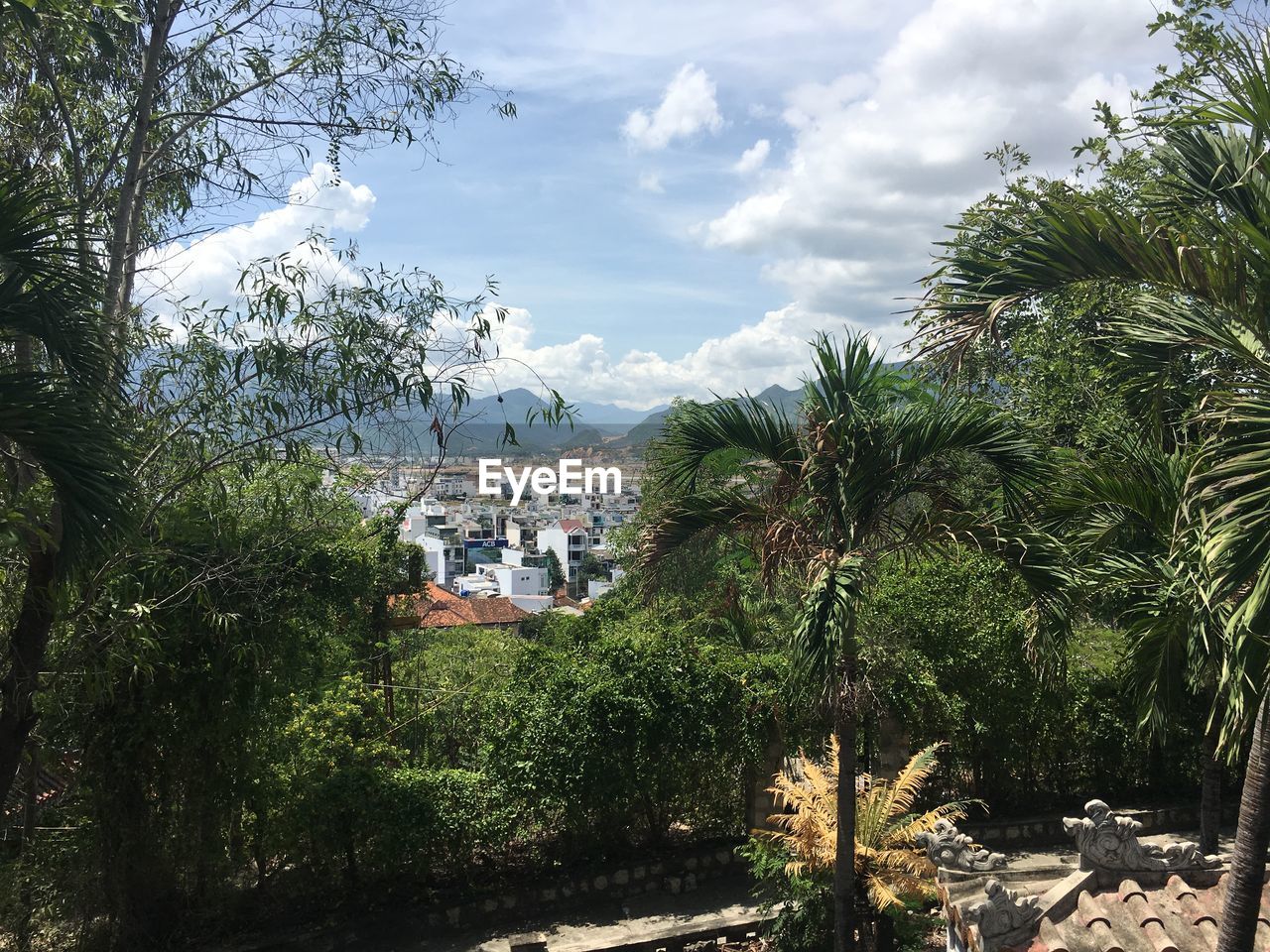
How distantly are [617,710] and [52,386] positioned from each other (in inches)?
199

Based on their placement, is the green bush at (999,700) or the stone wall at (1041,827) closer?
the green bush at (999,700)

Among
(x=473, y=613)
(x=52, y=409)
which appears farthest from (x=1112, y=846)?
(x=473, y=613)

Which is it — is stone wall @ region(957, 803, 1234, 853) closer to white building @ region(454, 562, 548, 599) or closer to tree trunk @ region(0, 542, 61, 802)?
tree trunk @ region(0, 542, 61, 802)

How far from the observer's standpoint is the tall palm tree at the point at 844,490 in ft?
15.9

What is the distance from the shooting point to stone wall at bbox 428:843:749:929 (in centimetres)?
746

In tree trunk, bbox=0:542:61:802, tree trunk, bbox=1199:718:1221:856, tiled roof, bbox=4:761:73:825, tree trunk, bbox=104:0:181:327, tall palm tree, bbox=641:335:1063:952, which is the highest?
tree trunk, bbox=104:0:181:327

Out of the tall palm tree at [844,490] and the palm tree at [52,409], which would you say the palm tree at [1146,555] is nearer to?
the tall palm tree at [844,490]

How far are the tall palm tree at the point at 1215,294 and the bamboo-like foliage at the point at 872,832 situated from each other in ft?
7.30

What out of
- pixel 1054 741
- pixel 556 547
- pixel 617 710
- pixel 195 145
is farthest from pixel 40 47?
pixel 556 547

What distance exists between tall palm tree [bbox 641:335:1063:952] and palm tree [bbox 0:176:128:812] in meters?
3.00

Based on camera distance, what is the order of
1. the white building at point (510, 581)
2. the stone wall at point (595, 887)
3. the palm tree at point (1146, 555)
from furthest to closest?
1. the white building at point (510, 581)
2. the stone wall at point (595, 887)
3. the palm tree at point (1146, 555)

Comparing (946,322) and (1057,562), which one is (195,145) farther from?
(1057,562)

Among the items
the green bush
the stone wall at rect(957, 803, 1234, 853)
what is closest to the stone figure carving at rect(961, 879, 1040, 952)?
the green bush

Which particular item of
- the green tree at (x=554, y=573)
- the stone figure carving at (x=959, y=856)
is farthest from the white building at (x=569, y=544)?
the stone figure carving at (x=959, y=856)
